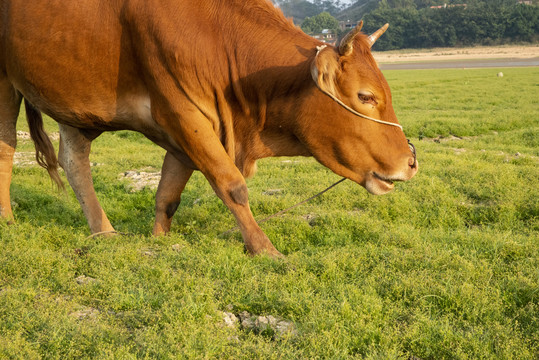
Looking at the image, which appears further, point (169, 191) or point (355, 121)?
point (169, 191)

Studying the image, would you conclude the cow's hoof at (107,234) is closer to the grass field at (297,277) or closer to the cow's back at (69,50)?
the grass field at (297,277)

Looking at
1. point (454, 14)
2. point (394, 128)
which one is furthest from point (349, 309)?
point (454, 14)

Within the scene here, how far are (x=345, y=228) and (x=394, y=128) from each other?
122cm

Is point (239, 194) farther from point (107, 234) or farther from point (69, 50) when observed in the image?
point (69, 50)

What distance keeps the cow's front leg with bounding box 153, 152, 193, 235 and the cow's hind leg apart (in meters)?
1.52

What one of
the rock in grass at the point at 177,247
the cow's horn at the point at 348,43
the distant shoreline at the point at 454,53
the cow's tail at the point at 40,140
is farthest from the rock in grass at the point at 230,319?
the distant shoreline at the point at 454,53

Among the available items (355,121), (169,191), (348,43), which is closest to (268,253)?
(355,121)

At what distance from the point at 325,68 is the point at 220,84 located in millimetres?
877

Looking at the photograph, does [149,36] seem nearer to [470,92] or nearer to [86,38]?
[86,38]

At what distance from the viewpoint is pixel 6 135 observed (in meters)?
5.62

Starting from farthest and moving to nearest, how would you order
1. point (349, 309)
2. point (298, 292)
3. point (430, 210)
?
point (430, 210), point (298, 292), point (349, 309)

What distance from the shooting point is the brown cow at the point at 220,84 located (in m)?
4.16

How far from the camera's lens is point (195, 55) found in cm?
420

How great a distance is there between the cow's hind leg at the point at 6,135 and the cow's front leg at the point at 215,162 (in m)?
2.08
